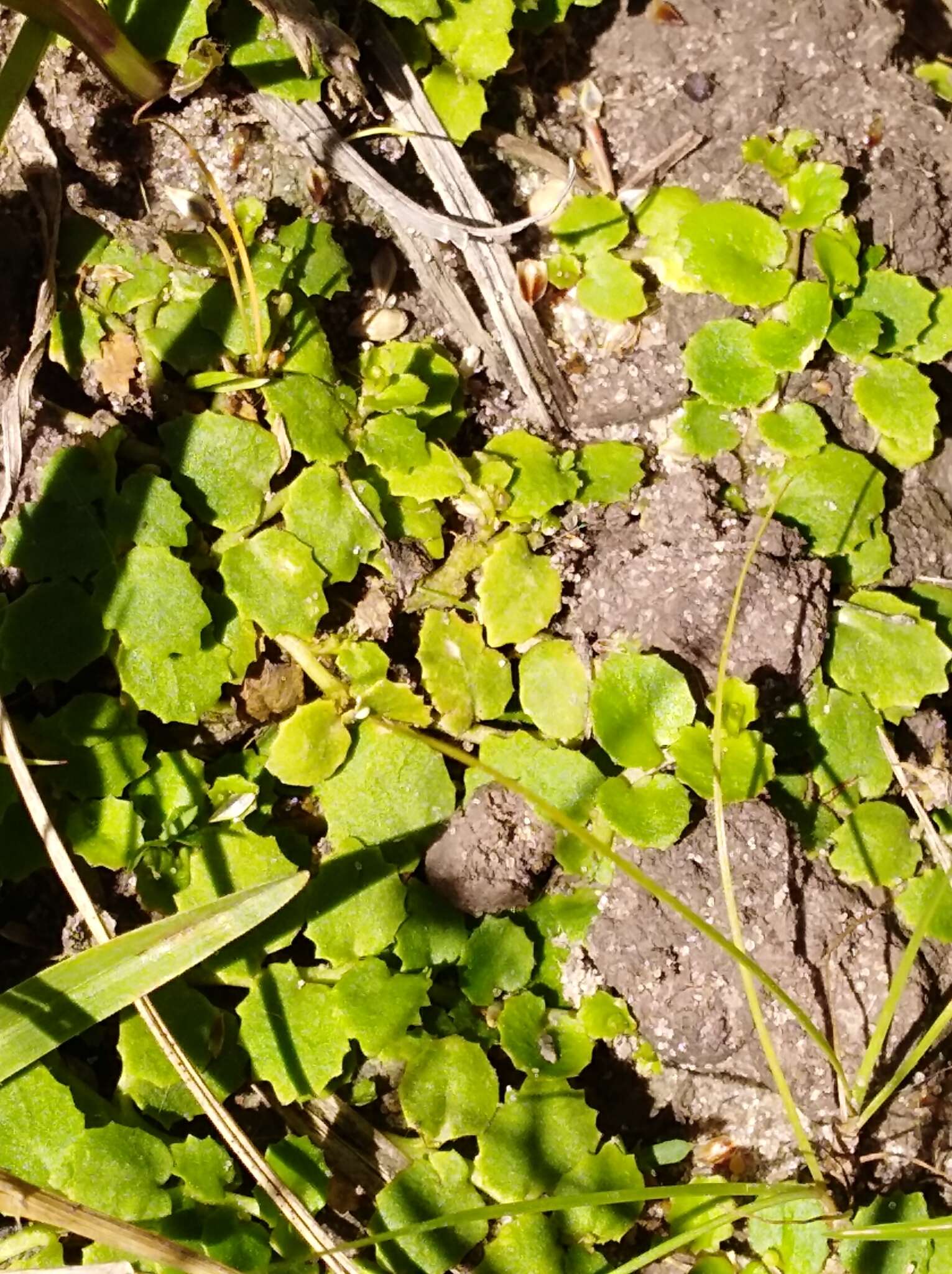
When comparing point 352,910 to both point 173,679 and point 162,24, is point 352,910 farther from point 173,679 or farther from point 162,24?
Result: point 162,24

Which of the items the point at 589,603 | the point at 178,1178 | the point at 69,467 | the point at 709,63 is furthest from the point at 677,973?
the point at 709,63

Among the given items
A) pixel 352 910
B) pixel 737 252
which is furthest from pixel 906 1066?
pixel 737 252

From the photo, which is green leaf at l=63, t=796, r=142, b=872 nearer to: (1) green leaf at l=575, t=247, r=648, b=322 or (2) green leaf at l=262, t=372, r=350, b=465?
(2) green leaf at l=262, t=372, r=350, b=465

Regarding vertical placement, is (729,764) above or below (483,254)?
below

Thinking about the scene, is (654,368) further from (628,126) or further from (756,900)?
(756,900)

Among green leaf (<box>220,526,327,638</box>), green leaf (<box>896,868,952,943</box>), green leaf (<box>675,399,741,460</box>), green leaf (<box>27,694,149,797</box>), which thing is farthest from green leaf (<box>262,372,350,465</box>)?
green leaf (<box>896,868,952,943</box>)

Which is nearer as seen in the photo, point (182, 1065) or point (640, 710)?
point (182, 1065)

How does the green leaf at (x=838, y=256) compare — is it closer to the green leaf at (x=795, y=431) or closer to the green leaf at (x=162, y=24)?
the green leaf at (x=795, y=431)
